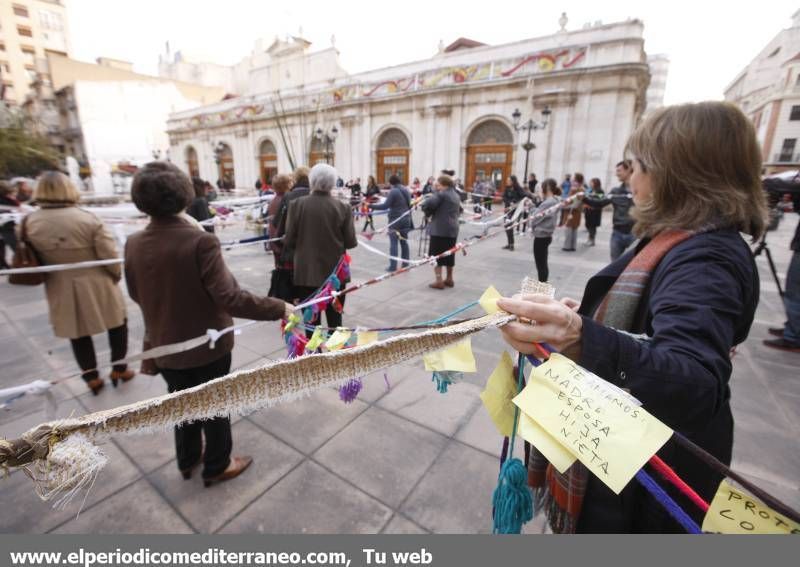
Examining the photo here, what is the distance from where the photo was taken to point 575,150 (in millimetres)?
18875

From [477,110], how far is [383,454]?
22307 millimetres

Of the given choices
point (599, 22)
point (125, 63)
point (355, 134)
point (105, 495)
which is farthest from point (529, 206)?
point (125, 63)

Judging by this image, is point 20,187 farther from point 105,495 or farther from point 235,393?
point 235,393

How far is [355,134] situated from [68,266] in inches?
1002

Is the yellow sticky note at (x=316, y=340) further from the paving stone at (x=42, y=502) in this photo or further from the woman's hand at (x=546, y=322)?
the woman's hand at (x=546, y=322)

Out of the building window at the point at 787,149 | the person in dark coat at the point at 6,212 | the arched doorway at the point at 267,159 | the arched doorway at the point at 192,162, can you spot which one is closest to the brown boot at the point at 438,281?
the person in dark coat at the point at 6,212

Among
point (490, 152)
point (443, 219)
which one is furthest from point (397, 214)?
point (490, 152)

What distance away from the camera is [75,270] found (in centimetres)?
293

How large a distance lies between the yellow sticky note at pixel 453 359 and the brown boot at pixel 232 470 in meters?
1.76

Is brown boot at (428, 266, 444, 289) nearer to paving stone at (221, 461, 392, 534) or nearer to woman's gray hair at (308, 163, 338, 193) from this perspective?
woman's gray hair at (308, 163, 338, 193)

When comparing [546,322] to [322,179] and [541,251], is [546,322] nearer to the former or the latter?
[322,179]

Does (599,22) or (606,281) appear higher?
(599,22)

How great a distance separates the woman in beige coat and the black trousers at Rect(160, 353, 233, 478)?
4.61 feet

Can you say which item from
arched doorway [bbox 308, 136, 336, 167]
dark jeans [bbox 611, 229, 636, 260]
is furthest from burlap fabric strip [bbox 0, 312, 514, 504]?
arched doorway [bbox 308, 136, 336, 167]
